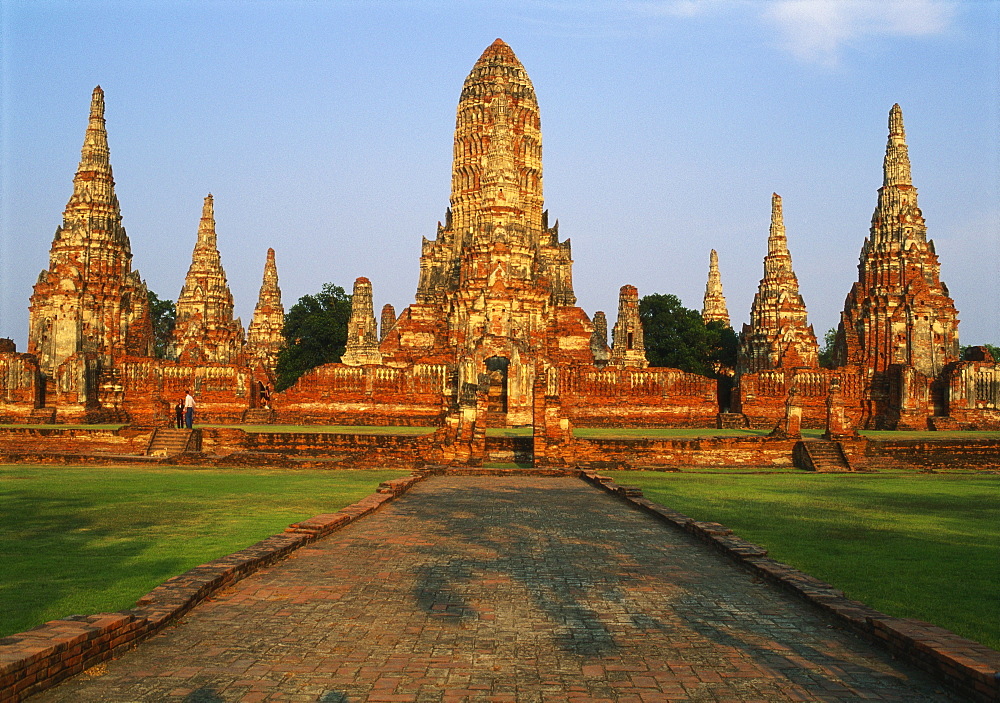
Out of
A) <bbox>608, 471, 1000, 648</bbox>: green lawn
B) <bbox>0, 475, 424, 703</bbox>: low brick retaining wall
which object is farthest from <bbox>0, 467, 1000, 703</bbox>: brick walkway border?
<bbox>608, 471, 1000, 648</bbox>: green lawn

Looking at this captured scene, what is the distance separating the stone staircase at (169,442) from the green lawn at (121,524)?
3.41 metres

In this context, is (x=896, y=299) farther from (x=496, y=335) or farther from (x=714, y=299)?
(x=714, y=299)

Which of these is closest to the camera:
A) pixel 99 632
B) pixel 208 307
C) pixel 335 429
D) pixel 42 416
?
pixel 99 632

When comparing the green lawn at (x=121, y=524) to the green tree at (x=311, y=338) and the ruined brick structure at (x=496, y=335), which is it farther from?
the green tree at (x=311, y=338)

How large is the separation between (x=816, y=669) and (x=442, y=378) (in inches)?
1094

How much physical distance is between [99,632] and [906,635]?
4556 mm

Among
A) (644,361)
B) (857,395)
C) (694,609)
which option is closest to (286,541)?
(694,609)

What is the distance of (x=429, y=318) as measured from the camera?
4509 cm

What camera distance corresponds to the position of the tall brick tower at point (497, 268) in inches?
1308

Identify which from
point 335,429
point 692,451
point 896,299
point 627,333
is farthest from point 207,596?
point 627,333

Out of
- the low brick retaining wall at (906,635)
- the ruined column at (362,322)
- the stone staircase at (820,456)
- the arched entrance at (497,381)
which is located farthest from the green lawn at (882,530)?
the ruined column at (362,322)

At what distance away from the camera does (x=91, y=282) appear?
3338 cm

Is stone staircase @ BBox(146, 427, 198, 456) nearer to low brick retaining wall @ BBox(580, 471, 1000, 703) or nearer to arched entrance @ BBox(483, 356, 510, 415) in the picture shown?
arched entrance @ BBox(483, 356, 510, 415)

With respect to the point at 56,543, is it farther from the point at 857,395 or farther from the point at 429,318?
the point at 429,318
